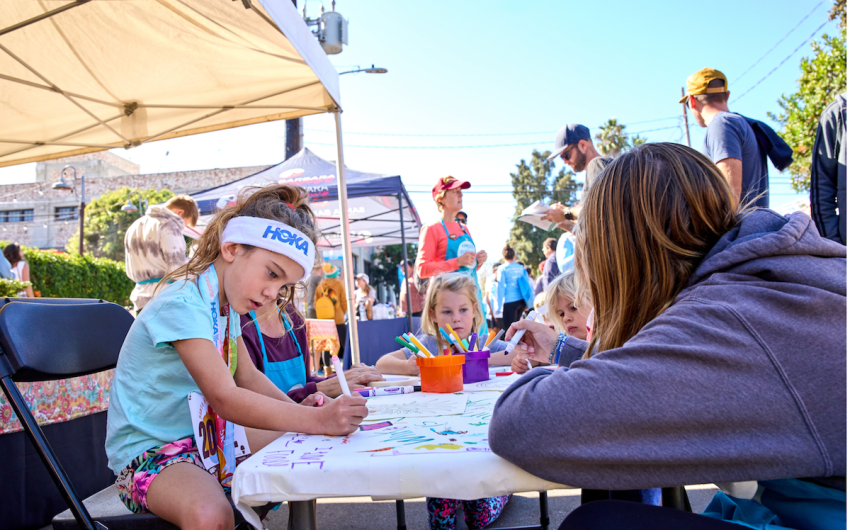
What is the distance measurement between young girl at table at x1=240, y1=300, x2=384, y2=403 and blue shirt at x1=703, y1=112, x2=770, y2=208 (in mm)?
2215

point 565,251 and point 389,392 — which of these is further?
point 565,251

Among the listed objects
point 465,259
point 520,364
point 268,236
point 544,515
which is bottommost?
point 544,515

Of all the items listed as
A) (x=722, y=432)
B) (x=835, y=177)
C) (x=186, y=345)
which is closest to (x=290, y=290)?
(x=186, y=345)

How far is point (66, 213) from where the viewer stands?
3512 cm

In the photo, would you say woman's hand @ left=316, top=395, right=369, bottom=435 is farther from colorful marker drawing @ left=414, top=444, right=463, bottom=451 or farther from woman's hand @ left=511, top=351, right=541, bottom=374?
woman's hand @ left=511, top=351, right=541, bottom=374

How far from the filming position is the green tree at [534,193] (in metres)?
37.0

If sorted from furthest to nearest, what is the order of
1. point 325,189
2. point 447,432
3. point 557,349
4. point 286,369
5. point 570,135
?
point 325,189 → point 570,135 → point 286,369 → point 557,349 → point 447,432

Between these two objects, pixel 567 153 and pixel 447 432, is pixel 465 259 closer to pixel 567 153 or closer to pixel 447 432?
pixel 567 153


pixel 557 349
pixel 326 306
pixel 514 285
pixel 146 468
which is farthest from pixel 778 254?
pixel 326 306

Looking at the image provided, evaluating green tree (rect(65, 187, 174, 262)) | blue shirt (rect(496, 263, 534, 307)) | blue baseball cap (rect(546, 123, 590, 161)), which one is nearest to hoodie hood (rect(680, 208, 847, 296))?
blue baseball cap (rect(546, 123, 590, 161))

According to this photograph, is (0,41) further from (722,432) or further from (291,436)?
(722,432)

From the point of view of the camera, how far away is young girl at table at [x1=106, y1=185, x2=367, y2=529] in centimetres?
116

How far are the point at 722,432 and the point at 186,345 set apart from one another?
1128mm

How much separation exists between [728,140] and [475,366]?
2.05 meters
